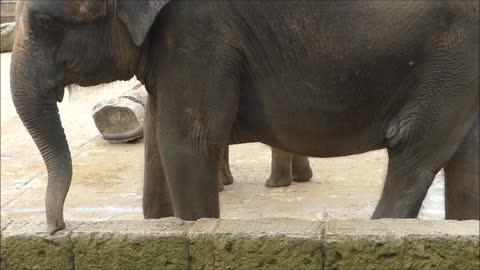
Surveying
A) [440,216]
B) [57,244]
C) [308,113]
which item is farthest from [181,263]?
[440,216]

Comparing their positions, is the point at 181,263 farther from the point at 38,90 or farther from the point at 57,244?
the point at 38,90

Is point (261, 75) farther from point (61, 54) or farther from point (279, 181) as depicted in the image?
point (279, 181)

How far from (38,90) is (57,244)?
1.96 feet

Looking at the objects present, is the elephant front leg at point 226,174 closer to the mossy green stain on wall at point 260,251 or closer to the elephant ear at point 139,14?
the elephant ear at point 139,14

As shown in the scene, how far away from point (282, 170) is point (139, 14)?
226 cm

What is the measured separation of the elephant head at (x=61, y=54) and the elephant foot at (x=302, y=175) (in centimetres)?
224

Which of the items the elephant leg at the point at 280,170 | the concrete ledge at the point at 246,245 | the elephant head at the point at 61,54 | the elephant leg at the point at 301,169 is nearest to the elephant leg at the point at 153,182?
the elephant head at the point at 61,54

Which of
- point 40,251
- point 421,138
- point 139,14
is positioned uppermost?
point 139,14

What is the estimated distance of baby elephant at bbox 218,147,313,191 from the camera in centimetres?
626

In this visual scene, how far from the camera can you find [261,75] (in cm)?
449

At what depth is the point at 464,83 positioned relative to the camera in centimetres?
A: 448

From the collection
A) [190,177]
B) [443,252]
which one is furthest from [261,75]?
[443,252]

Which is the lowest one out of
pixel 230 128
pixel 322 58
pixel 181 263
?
pixel 181 263

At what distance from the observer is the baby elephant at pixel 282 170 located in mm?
6262
